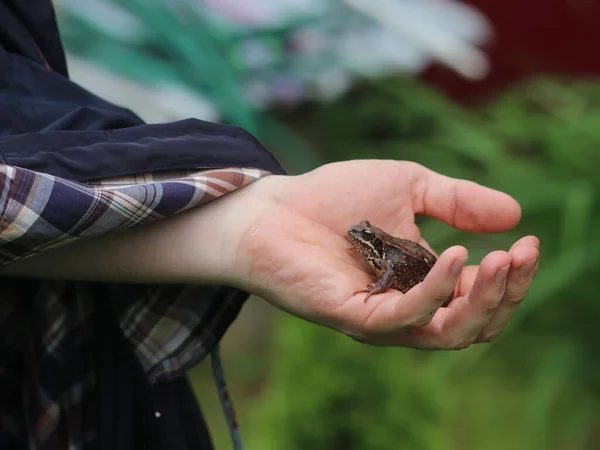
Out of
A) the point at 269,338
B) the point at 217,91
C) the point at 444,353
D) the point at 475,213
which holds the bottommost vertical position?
the point at 269,338

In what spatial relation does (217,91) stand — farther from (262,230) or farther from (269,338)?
(262,230)

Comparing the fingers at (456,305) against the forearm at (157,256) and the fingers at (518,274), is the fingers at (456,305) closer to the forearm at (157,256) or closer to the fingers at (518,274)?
the fingers at (518,274)

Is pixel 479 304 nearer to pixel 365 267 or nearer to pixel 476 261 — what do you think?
pixel 365 267

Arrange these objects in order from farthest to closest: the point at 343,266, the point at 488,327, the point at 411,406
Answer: the point at 411,406
the point at 343,266
the point at 488,327

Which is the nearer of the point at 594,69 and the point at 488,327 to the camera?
the point at 488,327

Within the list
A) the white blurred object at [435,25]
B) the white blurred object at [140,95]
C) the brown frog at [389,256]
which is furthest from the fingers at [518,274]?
the white blurred object at [435,25]

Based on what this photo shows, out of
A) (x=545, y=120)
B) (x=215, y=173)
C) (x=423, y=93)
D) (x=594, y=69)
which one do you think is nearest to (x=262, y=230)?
(x=215, y=173)

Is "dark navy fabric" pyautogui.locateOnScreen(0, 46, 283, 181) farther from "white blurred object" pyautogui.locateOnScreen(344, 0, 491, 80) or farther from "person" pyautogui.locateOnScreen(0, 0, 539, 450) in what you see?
"white blurred object" pyautogui.locateOnScreen(344, 0, 491, 80)
